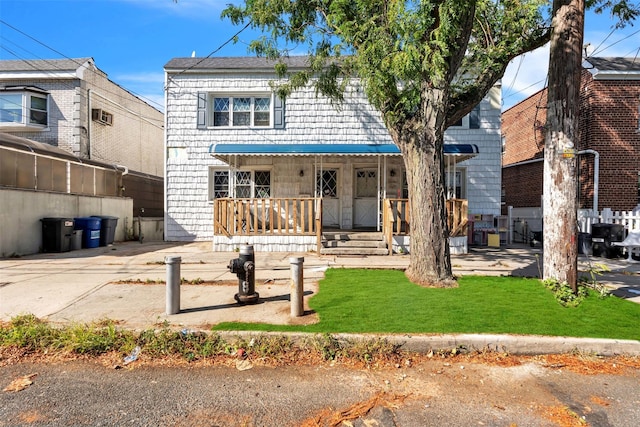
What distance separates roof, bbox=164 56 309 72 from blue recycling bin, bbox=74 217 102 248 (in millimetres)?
6154

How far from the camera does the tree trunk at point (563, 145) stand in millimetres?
5355

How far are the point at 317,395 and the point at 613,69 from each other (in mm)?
16535

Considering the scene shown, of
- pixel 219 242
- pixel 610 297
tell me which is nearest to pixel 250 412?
pixel 610 297

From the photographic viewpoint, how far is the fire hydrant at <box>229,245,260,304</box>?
203 inches

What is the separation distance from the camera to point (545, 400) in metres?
3.11

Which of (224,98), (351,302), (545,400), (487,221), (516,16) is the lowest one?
(545,400)

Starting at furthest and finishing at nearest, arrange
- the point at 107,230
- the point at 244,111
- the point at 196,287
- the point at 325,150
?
the point at 244,111 → the point at 107,230 → the point at 325,150 → the point at 196,287

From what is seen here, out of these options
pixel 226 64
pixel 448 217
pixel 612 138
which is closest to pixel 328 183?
pixel 448 217

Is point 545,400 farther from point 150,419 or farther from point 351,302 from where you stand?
point 150,419

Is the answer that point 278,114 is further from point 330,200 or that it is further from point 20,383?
point 20,383

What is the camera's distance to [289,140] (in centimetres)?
1318

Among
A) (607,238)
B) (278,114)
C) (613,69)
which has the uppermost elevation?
(613,69)

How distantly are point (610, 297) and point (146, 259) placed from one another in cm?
988

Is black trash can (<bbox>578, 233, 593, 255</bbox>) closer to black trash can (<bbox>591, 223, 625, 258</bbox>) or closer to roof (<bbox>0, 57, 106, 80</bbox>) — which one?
black trash can (<bbox>591, 223, 625, 258</bbox>)
